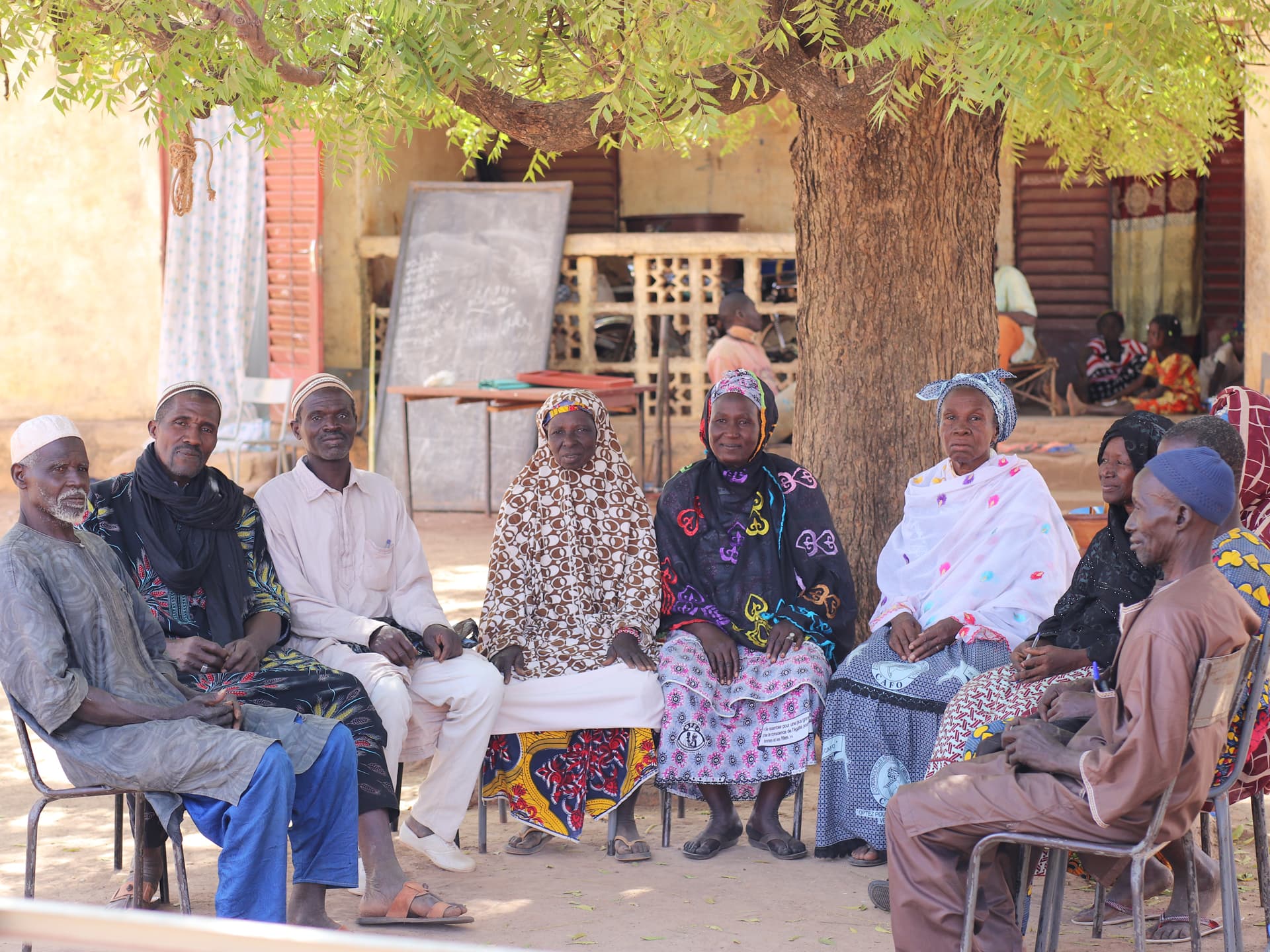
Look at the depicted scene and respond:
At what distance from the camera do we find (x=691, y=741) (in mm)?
4371

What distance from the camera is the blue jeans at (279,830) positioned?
11.4 ft

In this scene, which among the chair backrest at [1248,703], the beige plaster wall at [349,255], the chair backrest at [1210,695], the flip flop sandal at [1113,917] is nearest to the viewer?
the chair backrest at [1210,695]

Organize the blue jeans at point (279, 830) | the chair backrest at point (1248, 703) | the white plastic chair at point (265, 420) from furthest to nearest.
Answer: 1. the white plastic chair at point (265, 420)
2. the blue jeans at point (279, 830)
3. the chair backrest at point (1248, 703)

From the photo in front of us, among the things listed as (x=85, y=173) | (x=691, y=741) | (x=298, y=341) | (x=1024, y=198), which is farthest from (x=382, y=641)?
(x=1024, y=198)

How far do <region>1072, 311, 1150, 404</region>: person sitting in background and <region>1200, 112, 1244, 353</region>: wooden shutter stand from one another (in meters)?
0.77

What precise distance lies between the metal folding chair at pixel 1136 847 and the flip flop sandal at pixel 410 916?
57.0 inches

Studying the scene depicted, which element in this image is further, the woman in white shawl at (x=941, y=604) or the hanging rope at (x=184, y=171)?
the hanging rope at (x=184, y=171)

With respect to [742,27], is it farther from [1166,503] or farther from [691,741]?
[691,741]

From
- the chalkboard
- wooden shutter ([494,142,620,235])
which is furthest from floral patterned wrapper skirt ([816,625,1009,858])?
wooden shutter ([494,142,620,235])

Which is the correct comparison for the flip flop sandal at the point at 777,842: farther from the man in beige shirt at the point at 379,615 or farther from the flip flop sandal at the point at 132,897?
the flip flop sandal at the point at 132,897

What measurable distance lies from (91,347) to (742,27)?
876cm

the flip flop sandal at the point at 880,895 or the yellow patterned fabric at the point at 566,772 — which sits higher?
the yellow patterned fabric at the point at 566,772

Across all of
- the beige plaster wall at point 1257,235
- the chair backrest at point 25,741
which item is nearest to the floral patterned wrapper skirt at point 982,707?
the chair backrest at point 25,741

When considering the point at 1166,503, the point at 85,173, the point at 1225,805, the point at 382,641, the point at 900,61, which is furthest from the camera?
the point at 85,173
